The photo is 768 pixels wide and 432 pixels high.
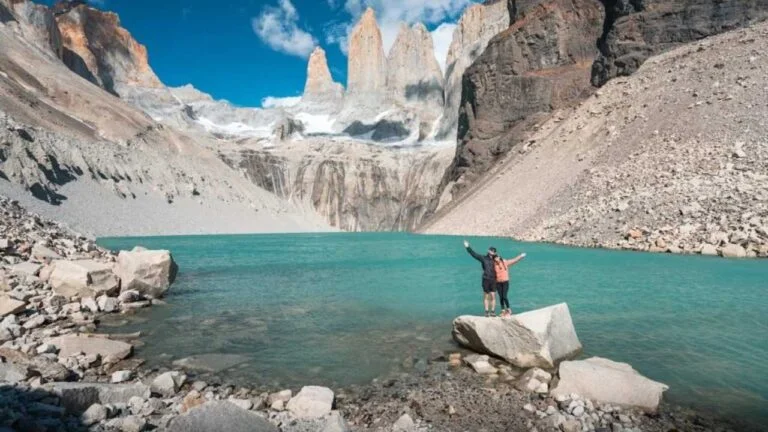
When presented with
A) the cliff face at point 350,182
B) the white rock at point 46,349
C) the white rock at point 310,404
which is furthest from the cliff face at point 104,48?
the white rock at point 310,404

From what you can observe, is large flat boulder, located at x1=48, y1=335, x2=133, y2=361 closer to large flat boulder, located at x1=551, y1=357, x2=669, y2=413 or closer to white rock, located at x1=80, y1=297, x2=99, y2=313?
white rock, located at x1=80, y1=297, x2=99, y2=313

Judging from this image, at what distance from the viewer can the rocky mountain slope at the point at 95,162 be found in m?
49.5

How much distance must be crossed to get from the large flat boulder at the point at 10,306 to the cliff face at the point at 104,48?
138 metres

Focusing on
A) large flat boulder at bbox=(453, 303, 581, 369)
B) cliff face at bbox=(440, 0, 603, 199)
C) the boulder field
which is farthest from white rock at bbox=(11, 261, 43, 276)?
cliff face at bbox=(440, 0, 603, 199)

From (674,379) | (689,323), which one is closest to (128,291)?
(674,379)

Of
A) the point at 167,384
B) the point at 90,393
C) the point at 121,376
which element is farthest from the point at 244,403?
the point at 121,376

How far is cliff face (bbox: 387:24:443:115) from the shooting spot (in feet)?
556

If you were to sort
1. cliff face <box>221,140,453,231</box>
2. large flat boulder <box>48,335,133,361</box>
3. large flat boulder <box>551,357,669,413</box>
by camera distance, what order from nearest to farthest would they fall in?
large flat boulder <box>551,357,669,413</box>, large flat boulder <box>48,335,133,361</box>, cliff face <box>221,140,453,231</box>

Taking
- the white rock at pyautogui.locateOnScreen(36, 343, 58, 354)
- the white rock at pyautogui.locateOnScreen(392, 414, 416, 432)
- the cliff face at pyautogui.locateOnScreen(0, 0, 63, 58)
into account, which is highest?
the cliff face at pyautogui.locateOnScreen(0, 0, 63, 58)

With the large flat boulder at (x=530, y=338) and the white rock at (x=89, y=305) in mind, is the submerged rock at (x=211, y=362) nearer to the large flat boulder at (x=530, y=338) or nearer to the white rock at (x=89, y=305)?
the large flat boulder at (x=530, y=338)

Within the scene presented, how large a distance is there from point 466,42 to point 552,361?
495ft

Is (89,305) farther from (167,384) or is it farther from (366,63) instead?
(366,63)

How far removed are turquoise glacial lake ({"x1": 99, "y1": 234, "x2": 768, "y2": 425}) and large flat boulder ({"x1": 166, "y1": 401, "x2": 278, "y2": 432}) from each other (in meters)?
2.73

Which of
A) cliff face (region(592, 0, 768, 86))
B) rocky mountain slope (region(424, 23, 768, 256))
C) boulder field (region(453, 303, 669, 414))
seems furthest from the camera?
cliff face (region(592, 0, 768, 86))
